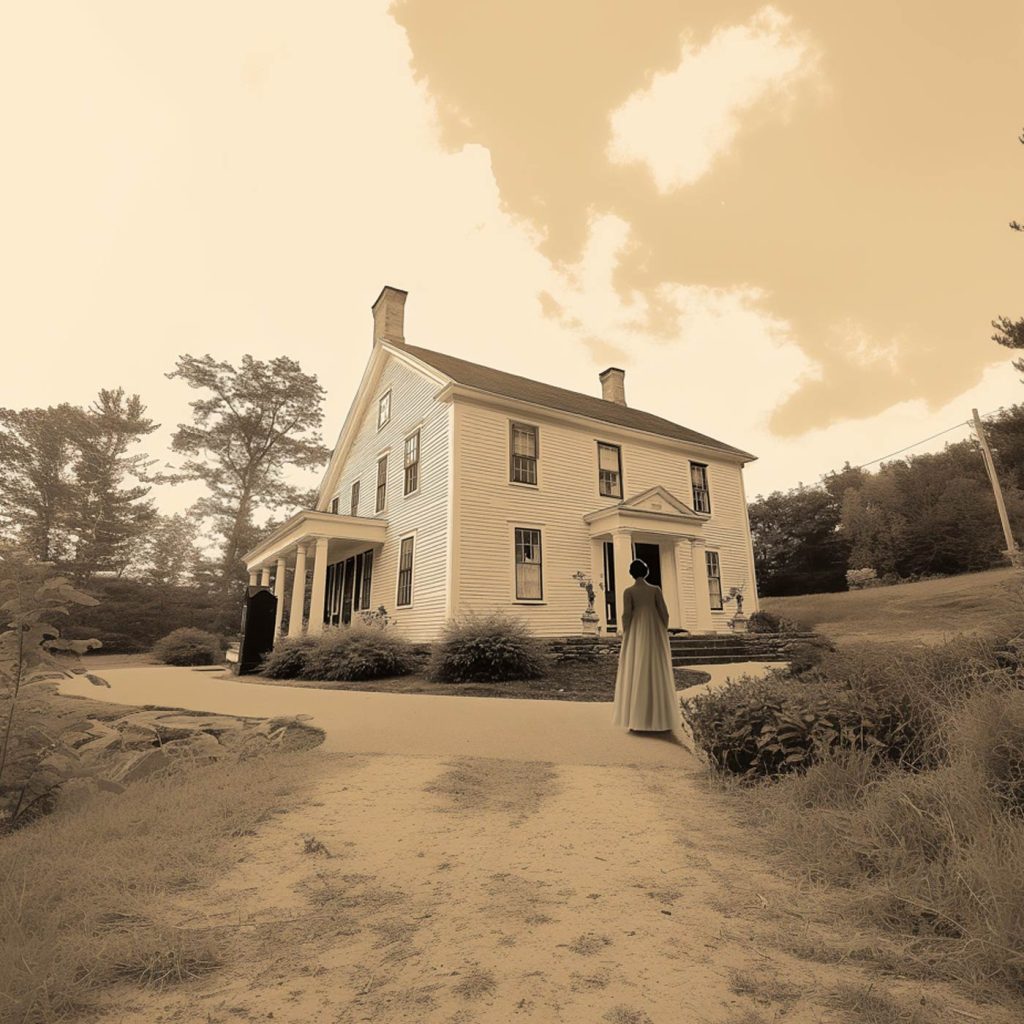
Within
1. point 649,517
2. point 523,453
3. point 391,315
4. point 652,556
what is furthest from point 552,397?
point 391,315

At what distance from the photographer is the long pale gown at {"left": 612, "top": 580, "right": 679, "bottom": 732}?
5.97 m

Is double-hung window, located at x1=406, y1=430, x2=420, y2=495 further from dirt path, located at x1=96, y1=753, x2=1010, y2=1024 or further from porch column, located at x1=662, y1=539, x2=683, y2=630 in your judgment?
dirt path, located at x1=96, y1=753, x2=1010, y2=1024

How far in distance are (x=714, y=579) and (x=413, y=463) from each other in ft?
34.6

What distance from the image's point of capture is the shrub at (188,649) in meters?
20.2

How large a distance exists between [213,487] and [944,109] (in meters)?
34.7

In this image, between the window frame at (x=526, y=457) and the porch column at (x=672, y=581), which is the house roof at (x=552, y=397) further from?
the porch column at (x=672, y=581)

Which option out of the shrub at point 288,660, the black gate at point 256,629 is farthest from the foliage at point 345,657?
Result: the black gate at point 256,629

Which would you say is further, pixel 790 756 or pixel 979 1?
pixel 979 1

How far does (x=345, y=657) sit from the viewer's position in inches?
466

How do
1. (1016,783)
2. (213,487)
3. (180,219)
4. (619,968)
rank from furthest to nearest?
1. (213,487)
2. (180,219)
3. (1016,783)
4. (619,968)

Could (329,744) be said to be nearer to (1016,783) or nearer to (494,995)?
(494,995)

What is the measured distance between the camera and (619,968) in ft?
6.48

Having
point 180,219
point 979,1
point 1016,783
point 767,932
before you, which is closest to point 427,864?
point 767,932

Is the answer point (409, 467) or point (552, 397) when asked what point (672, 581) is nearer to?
point (552, 397)
